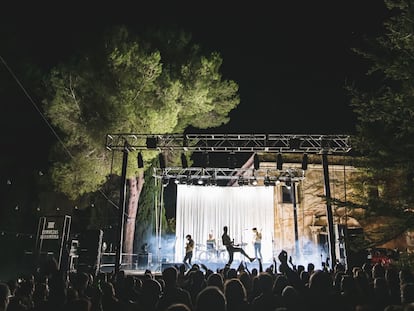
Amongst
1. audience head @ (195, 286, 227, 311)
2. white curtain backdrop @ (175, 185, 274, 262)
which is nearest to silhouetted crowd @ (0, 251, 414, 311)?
audience head @ (195, 286, 227, 311)

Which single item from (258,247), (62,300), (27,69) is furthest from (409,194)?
(27,69)

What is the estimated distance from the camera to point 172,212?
2770cm

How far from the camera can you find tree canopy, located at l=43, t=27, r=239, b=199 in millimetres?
15320

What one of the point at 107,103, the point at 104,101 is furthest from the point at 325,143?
the point at 104,101

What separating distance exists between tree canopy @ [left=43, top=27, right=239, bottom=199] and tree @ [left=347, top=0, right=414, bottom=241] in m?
11.3

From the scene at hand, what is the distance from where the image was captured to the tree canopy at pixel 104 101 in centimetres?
1532

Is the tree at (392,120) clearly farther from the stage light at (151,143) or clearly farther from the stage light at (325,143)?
the stage light at (151,143)

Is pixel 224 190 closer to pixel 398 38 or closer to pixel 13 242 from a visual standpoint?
pixel 13 242

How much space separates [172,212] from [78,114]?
13784 millimetres

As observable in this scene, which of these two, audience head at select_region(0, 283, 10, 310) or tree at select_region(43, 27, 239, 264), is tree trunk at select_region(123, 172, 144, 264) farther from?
audience head at select_region(0, 283, 10, 310)

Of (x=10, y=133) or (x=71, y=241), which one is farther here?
(x=10, y=133)

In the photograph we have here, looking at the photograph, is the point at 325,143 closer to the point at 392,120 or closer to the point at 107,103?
the point at 392,120

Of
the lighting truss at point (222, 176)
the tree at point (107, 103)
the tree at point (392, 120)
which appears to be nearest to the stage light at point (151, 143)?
the tree at point (107, 103)

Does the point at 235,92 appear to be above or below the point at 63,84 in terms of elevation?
above
